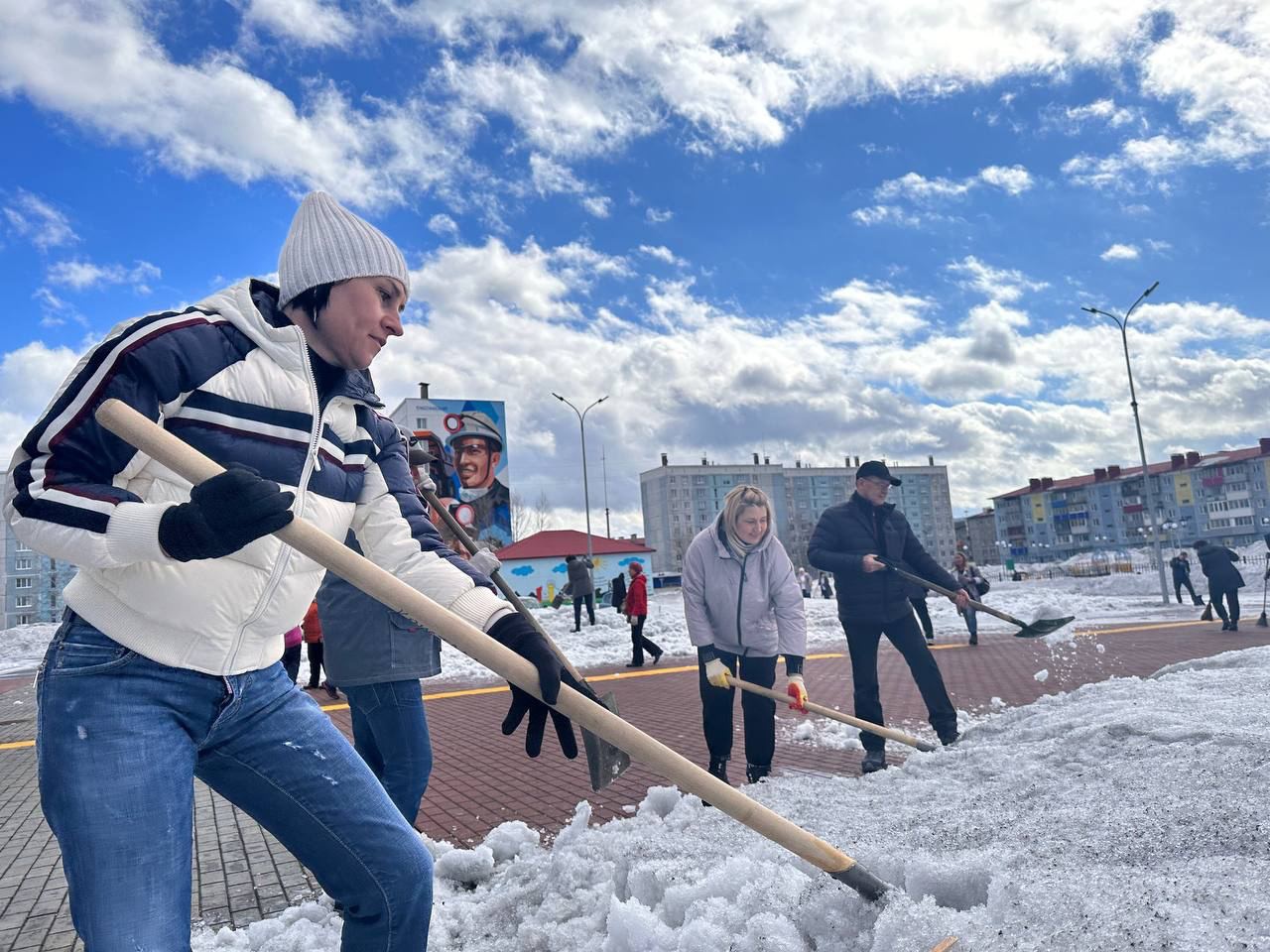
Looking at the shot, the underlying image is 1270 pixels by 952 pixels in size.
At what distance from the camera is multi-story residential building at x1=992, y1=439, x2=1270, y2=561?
73750mm

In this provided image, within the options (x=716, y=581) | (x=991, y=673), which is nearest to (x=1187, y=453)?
(x=991, y=673)

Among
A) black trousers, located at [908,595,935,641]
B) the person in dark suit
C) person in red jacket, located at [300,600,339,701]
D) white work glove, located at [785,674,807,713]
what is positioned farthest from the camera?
the person in dark suit

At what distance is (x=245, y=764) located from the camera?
5.27 ft

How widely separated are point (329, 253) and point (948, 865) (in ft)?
7.72

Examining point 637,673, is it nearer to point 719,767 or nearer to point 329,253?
point 719,767

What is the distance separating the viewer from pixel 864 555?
17.3ft

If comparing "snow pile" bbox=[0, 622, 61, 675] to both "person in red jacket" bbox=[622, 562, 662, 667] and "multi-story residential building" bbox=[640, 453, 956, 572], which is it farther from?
"multi-story residential building" bbox=[640, 453, 956, 572]

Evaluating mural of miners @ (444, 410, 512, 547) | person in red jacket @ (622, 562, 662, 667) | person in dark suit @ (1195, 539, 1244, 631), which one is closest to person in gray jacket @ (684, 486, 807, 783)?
person in red jacket @ (622, 562, 662, 667)

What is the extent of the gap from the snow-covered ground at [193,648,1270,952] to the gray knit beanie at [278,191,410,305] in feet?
6.23

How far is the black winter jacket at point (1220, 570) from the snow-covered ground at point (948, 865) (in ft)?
35.4

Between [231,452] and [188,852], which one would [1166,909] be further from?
[231,452]

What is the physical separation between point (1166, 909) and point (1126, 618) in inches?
649

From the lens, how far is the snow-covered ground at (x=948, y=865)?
204 cm

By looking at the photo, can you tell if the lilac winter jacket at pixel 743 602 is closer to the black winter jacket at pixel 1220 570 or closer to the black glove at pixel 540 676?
the black glove at pixel 540 676
